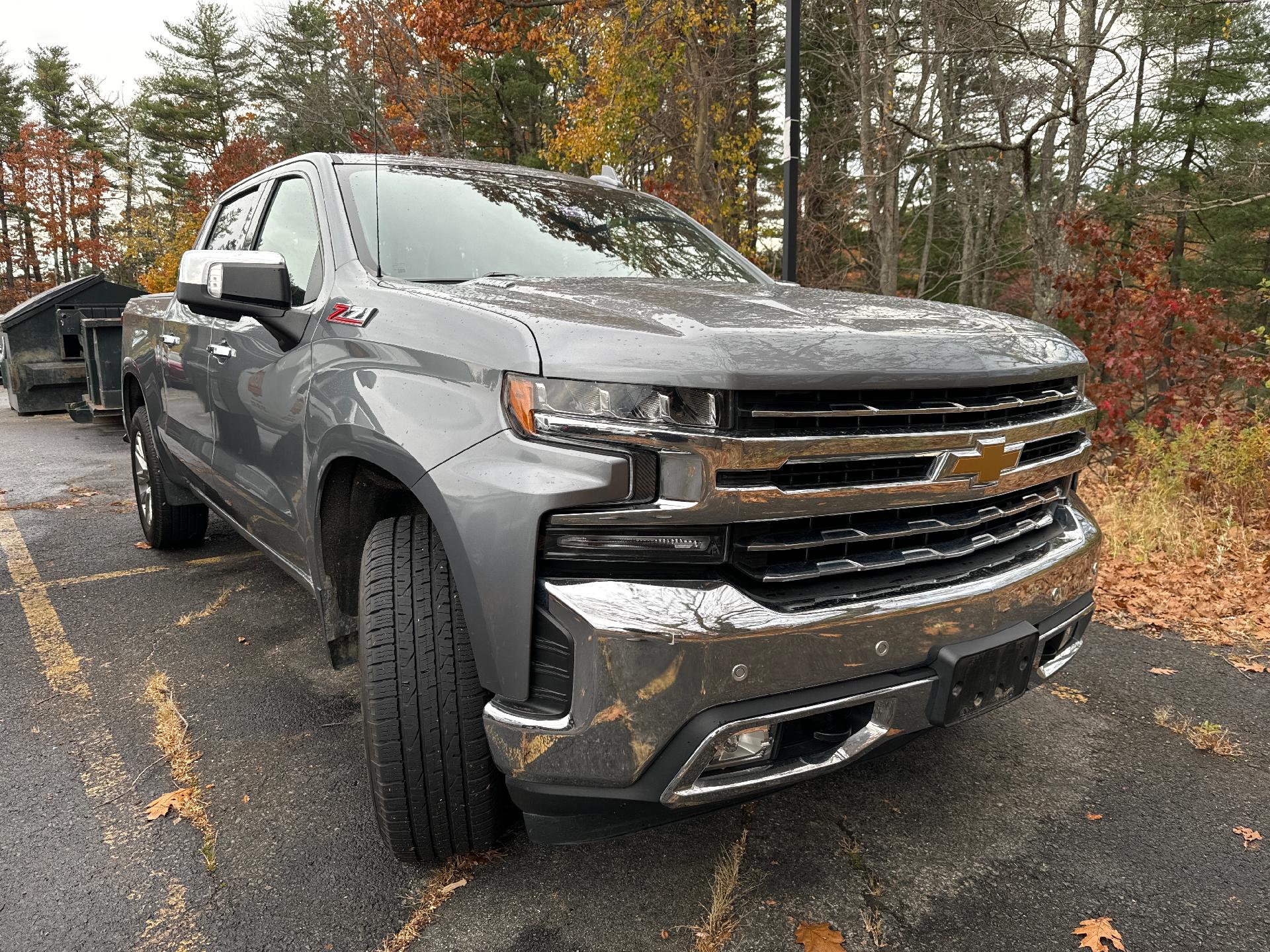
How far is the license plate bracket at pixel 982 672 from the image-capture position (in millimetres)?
1795

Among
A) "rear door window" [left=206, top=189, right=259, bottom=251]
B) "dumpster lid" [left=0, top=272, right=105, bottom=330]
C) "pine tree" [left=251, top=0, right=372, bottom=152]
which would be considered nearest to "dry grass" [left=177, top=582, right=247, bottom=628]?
"rear door window" [left=206, top=189, right=259, bottom=251]

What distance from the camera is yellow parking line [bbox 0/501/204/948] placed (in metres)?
2.26

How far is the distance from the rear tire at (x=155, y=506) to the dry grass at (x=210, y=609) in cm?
54

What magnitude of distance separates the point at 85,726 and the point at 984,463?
9.53 feet

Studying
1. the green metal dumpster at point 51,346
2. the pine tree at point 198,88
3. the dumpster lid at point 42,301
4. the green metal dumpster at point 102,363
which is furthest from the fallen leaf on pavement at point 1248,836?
the pine tree at point 198,88

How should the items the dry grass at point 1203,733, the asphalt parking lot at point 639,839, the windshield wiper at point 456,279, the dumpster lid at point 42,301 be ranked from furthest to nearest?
1. the dumpster lid at point 42,301
2. the dry grass at point 1203,733
3. the windshield wiper at point 456,279
4. the asphalt parking lot at point 639,839

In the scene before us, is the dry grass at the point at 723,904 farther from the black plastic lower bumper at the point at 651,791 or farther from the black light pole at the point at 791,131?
the black light pole at the point at 791,131

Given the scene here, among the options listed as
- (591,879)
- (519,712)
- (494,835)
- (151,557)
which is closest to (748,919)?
(591,879)

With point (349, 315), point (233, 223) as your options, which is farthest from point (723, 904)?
point (233, 223)

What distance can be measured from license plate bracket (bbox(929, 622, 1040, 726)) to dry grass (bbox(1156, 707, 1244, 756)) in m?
1.27

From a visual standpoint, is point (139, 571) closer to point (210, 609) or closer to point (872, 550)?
point (210, 609)

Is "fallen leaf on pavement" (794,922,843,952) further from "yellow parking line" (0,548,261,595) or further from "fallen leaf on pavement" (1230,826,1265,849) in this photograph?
"yellow parking line" (0,548,261,595)

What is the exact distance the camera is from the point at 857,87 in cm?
1352

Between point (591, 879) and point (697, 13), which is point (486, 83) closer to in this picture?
point (697, 13)
